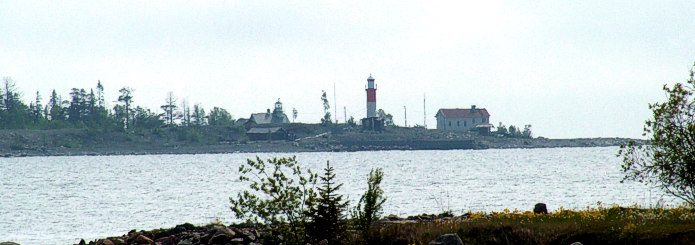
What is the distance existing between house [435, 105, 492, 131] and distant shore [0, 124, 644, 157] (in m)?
3.60

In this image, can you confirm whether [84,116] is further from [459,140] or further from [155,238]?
[155,238]

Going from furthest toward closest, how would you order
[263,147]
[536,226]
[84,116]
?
[84,116] → [263,147] → [536,226]

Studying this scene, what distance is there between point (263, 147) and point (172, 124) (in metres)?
40.4

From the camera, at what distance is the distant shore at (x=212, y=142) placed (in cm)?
15612

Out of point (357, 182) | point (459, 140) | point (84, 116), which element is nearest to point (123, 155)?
point (84, 116)

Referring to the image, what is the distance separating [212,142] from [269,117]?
13962 mm

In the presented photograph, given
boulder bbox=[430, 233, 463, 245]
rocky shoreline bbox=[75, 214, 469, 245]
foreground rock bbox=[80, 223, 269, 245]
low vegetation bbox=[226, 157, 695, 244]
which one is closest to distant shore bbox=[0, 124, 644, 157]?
foreground rock bbox=[80, 223, 269, 245]

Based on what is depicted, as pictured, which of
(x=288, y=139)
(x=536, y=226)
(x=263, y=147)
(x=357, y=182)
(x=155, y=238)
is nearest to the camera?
(x=536, y=226)

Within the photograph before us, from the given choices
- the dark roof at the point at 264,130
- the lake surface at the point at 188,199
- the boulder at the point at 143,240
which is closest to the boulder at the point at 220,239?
the boulder at the point at 143,240

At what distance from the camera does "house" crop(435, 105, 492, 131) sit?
172500mm

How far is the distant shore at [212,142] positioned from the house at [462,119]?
360 cm

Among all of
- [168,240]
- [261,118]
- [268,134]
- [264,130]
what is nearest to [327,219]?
[168,240]

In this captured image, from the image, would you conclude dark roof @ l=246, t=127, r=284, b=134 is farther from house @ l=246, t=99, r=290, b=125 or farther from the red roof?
the red roof

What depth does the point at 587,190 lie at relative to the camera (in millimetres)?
51750
